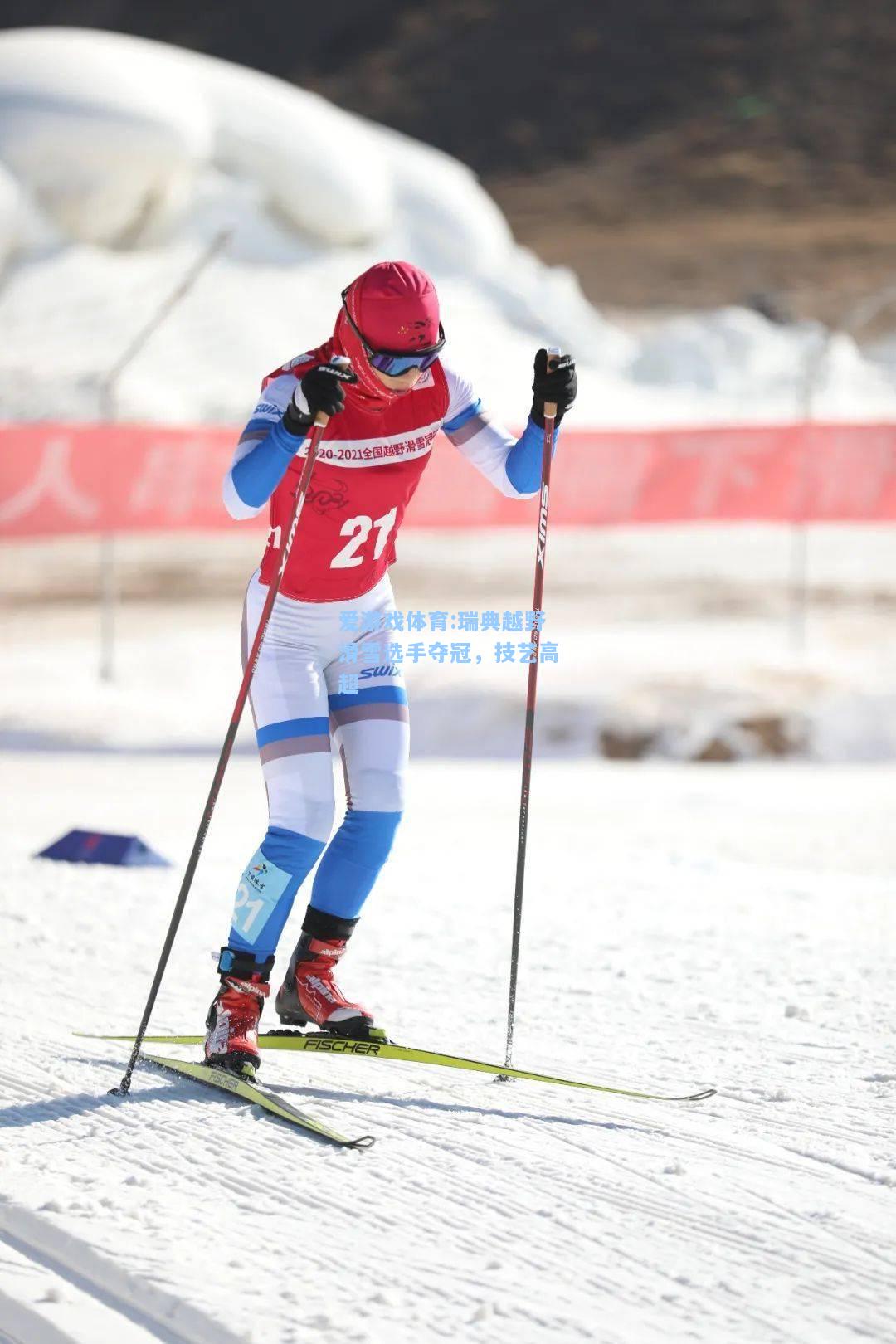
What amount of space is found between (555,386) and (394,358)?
1.43 feet

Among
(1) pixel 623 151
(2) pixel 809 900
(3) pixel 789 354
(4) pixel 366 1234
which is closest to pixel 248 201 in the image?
(3) pixel 789 354

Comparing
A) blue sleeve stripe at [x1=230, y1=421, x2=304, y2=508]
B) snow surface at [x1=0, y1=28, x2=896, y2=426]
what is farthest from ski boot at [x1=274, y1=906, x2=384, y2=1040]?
snow surface at [x1=0, y1=28, x2=896, y2=426]

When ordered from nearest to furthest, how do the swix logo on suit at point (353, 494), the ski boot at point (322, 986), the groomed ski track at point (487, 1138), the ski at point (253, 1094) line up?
the groomed ski track at point (487, 1138), the ski at point (253, 1094), the swix logo on suit at point (353, 494), the ski boot at point (322, 986)

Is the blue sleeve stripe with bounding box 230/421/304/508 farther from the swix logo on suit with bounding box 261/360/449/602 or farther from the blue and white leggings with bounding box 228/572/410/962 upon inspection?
the blue and white leggings with bounding box 228/572/410/962

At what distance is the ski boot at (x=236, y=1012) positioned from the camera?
13.5 feet

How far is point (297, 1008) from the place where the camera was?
4.43 meters

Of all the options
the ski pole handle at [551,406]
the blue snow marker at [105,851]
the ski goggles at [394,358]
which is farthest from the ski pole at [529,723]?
the blue snow marker at [105,851]

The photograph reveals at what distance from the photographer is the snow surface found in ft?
113

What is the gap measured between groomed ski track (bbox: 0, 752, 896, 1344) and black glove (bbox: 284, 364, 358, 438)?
151 cm

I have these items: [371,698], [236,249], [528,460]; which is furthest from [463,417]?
[236,249]

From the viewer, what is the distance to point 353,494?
425cm

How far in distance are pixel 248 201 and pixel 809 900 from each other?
36173 mm

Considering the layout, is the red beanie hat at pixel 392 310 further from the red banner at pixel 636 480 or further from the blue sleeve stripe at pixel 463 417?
the red banner at pixel 636 480

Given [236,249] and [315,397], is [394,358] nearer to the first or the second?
[315,397]
